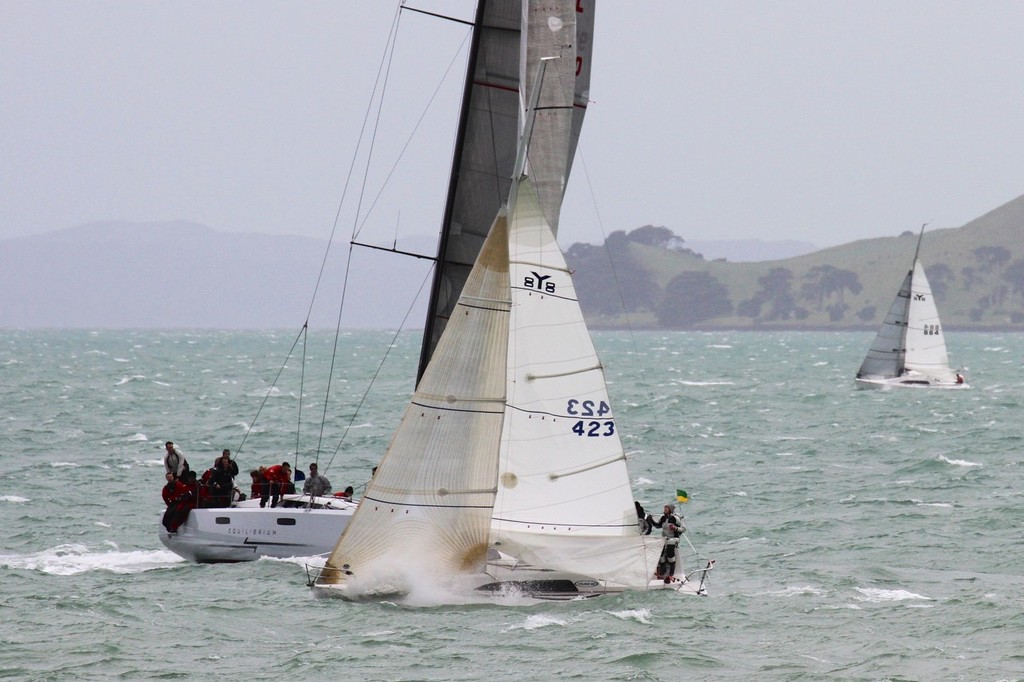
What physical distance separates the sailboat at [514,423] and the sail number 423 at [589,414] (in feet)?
0.04

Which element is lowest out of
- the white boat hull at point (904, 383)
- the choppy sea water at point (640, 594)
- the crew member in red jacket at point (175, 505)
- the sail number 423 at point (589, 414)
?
the choppy sea water at point (640, 594)

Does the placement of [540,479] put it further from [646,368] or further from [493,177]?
[646,368]

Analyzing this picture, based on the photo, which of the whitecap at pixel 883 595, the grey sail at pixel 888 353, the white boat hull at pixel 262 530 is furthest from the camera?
the grey sail at pixel 888 353

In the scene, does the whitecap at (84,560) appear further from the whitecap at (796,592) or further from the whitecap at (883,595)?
the whitecap at (883,595)

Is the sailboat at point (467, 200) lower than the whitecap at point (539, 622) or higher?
higher

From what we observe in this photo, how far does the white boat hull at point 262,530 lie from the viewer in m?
25.2

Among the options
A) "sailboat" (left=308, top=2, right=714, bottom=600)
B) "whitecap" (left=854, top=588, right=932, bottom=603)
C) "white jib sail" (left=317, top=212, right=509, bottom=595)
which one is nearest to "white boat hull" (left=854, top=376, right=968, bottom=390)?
"whitecap" (left=854, top=588, right=932, bottom=603)

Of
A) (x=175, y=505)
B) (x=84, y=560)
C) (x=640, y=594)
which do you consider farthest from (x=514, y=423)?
(x=84, y=560)

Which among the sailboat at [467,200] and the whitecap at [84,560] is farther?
the whitecap at [84,560]

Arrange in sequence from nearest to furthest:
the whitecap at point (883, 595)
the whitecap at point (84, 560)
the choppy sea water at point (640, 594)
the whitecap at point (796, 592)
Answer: the choppy sea water at point (640, 594)
the whitecap at point (883, 595)
the whitecap at point (796, 592)
the whitecap at point (84, 560)

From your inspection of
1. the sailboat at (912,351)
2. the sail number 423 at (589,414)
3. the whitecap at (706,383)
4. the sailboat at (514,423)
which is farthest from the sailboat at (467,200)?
the whitecap at (706,383)

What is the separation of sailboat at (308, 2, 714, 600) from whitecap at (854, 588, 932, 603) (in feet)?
16.1

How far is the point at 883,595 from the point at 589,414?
6304 millimetres

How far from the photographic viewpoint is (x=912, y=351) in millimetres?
79875
